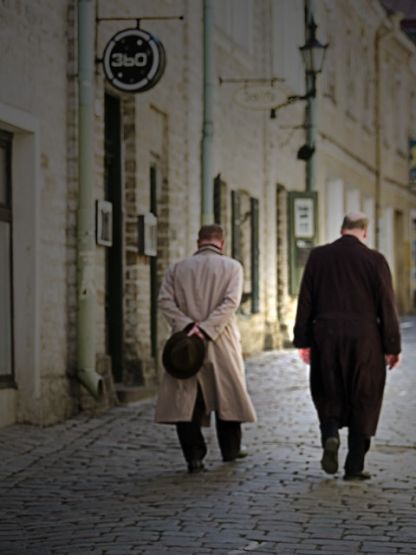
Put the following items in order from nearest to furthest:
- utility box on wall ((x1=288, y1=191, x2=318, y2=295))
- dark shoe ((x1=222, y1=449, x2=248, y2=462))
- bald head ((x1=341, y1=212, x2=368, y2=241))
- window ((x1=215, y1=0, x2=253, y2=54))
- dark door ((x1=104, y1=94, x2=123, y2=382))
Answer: bald head ((x1=341, y1=212, x2=368, y2=241)), dark shoe ((x1=222, y1=449, x2=248, y2=462)), dark door ((x1=104, y1=94, x2=123, y2=382)), window ((x1=215, y1=0, x2=253, y2=54)), utility box on wall ((x1=288, y1=191, x2=318, y2=295))

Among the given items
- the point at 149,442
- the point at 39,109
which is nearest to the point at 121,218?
the point at 39,109

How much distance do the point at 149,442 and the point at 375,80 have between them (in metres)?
25.2

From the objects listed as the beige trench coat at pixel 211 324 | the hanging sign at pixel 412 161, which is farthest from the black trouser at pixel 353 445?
the hanging sign at pixel 412 161

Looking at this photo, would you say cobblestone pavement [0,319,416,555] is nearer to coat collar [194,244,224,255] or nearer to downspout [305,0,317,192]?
coat collar [194,244,224,255]

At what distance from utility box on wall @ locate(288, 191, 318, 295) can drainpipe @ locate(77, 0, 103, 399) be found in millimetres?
11307

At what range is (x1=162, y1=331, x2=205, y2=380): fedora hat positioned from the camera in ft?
32.1

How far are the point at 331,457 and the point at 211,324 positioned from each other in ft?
4.11

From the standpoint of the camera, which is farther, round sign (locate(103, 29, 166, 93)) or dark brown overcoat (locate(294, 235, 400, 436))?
round sign (locate(103, 29, 166, 93))

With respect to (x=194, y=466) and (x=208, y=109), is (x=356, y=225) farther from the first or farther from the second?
(x=208, y=109)

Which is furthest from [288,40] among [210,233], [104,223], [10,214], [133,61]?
[210,233]

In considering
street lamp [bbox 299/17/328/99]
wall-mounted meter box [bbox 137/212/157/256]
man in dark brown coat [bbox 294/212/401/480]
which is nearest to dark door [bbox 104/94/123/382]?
wall-mounted meter box [bbox 137/212/157/256]

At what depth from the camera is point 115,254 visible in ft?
50.3

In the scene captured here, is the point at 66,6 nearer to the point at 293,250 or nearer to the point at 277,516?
the point at 277,516

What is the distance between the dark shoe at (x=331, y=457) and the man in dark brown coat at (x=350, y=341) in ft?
0.06
